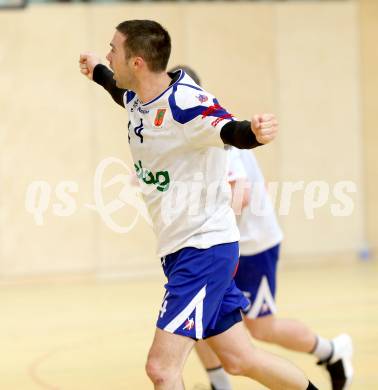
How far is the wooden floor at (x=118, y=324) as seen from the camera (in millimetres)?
5445

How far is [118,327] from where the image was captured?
707 centimetres

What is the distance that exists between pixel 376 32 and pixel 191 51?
230 centimetres

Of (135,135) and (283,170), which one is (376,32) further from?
(135,135)

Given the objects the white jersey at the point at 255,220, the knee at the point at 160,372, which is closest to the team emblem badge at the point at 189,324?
the knee at the point at 160,372

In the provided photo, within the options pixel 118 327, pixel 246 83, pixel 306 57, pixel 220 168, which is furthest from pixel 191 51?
pixel 220 168

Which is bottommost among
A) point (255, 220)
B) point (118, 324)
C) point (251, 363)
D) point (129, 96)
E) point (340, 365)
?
point (118, 324)

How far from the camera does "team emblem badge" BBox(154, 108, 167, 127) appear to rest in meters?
3.74

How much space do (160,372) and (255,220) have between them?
1647 mm

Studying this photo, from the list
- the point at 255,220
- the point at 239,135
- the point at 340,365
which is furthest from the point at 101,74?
the point at 340,365

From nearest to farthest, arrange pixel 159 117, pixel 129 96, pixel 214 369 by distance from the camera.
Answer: pixel 159 117 < pixel 129 96 < pixel 214 369

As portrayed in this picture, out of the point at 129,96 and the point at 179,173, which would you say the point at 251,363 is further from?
the point at 129,96

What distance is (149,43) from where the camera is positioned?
3.80 meters

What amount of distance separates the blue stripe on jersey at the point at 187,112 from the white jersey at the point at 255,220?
128cm

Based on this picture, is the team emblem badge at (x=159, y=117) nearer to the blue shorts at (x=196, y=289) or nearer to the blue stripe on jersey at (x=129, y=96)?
the blue stripe on jersey at (x=129, y=96)
